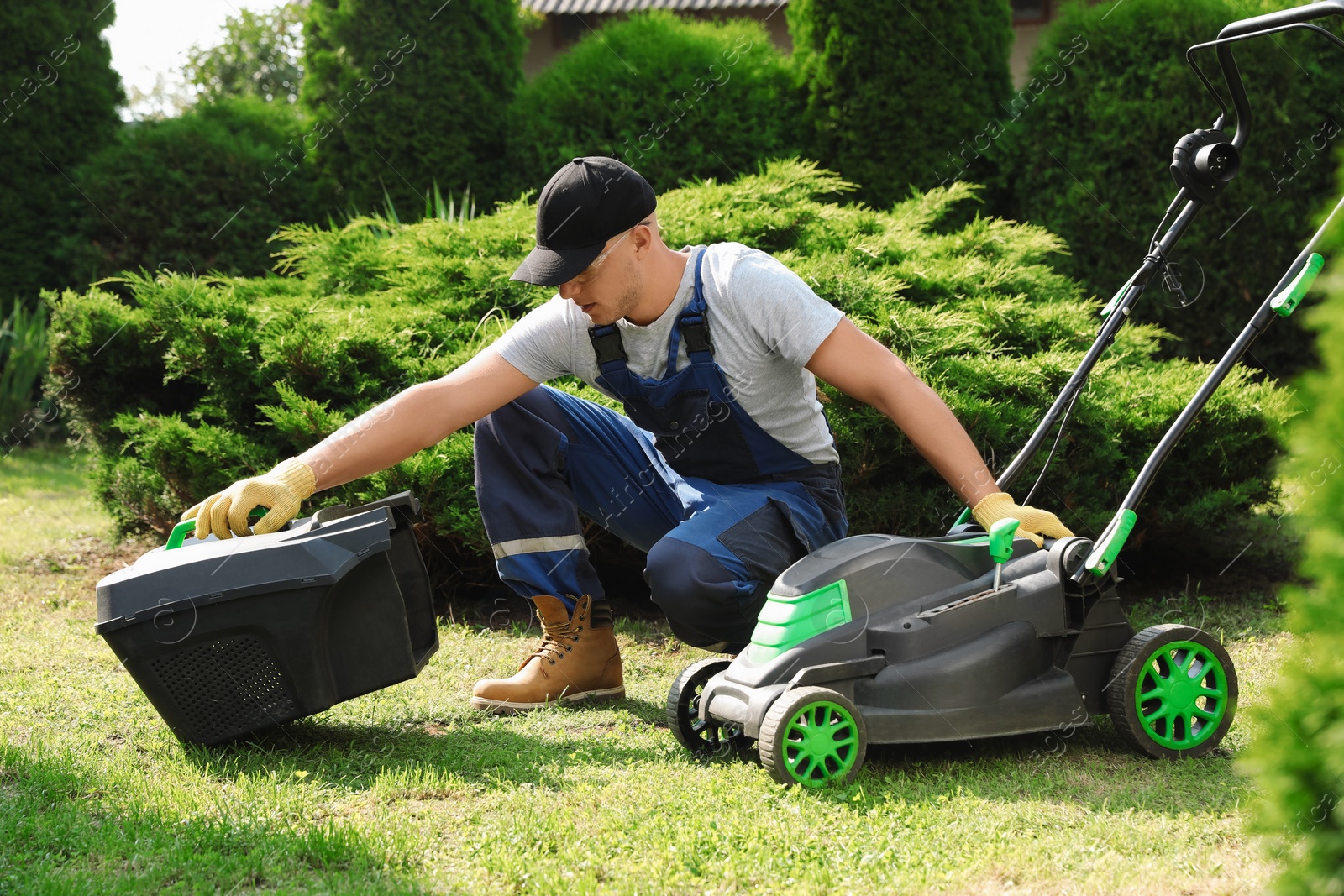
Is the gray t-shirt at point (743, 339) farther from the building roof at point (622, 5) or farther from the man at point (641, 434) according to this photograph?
the building roof at point (622, 5)

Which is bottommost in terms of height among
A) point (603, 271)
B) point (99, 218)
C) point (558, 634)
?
point (558, 634)

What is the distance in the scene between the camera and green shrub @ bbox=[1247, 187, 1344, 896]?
3.70 feet

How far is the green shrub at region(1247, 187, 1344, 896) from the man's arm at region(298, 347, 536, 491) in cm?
207

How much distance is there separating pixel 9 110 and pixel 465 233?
5369mm

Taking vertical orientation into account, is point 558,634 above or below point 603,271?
below

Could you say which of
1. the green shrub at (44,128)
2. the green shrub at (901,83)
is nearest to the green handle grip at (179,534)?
the green shrub at (901,83)

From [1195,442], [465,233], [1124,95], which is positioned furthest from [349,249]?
[1124,95]

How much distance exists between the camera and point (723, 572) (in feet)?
9.20

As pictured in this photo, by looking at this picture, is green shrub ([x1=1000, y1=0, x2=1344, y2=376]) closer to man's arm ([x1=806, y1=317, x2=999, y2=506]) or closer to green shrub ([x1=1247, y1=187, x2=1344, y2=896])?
man's arm ([x1=806, y1=317, x2=999, y2=506])

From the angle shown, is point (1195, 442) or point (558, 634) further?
point (1195, 442)

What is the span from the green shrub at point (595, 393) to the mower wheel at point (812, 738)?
1.64 metres

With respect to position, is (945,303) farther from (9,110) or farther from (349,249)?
(9,110)

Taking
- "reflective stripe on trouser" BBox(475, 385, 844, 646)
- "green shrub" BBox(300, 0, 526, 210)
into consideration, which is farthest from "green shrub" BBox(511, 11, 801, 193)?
"reflective stripe on trouser" BBox(475, 385, 844, 646)

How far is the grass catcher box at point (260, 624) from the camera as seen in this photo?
8.00 ft
